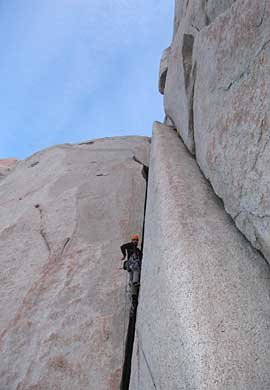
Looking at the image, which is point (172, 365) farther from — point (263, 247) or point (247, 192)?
point (247, 192)

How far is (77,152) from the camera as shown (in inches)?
580

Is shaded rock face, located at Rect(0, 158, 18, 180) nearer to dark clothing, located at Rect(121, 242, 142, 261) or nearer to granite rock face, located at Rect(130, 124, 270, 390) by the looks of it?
dark clothing, located at Rect(121, 242, 142, 261)

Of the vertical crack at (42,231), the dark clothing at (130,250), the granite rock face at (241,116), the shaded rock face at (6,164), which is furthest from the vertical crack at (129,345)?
the shaded rock face at (6,164)

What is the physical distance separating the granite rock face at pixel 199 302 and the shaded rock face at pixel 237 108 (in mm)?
337

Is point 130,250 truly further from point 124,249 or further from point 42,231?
point 42,231

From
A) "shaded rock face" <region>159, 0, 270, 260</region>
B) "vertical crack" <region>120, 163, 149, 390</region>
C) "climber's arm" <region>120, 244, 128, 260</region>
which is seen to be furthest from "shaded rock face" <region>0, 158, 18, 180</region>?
"shaded rock face" <region>159, 0, 270, 260</region>

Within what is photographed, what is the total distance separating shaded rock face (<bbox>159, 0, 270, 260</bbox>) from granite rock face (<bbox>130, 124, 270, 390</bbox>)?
13.3 inches

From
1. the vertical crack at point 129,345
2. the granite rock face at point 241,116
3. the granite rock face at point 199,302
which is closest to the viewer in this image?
the granite rock face at point 199,302

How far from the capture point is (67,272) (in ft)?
27.6

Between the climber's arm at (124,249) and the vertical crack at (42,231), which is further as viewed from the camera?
the vertical crack at (42,231)

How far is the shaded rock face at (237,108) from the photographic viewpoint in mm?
4387

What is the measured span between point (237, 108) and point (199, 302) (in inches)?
98.7

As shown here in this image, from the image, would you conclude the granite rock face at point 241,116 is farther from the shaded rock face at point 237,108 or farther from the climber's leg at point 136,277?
the climber's leg at point 136,277

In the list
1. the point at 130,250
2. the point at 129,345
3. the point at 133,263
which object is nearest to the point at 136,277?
the point at 133,263
